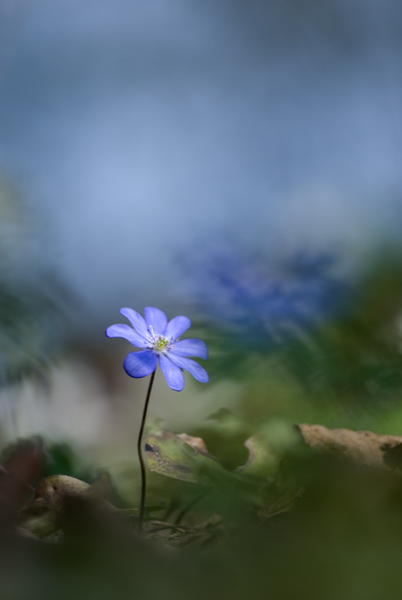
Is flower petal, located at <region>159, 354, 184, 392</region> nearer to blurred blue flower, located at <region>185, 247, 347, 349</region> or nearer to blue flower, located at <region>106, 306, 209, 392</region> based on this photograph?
blue flower, located at <region>106, 306, 209, 392</region>

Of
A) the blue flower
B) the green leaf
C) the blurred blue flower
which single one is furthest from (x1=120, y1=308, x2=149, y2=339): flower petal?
the blurred blue flower

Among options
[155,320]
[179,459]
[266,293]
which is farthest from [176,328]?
[266,293]

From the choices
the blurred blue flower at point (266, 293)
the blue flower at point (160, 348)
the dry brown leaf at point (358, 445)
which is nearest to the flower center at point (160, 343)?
the blue flower at point (160, 348)

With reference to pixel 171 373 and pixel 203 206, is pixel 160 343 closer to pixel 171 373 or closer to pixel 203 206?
pixel 171 373

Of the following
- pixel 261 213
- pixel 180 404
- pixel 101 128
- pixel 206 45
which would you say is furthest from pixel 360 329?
pixel 206 45

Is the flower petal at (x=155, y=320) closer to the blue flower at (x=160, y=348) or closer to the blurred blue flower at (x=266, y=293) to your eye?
the blue flower at (x=160, y=348)

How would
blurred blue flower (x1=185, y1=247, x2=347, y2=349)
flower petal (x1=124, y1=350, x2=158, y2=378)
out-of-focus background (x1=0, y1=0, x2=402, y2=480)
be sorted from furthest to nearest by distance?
→ 1. blurred blue flower (x1=185, y1=247, x2=347, y2=349)
2. out-of-focus background (x1=0, y1=0, x2=402, y2=480)
3. flower petal (x1=124, y1=350, x2=158, y2=378)
